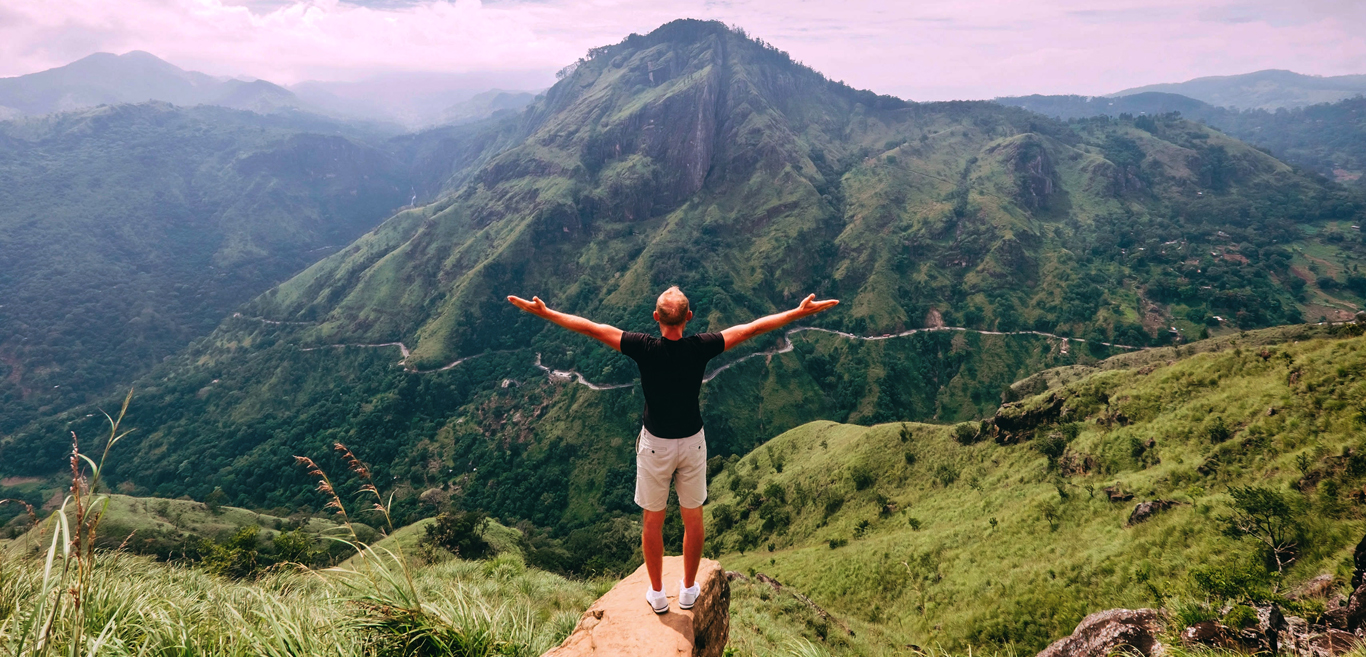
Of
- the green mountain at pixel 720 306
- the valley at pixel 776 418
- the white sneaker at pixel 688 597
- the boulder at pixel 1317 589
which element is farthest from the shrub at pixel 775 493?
the white sneaker at pixel 688 597

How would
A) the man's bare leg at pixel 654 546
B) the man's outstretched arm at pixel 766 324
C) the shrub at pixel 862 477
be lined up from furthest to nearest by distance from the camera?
the shrub at pixel 862 477, the man's bare leg at pixel 654 546, the man's outstretched arm at pixel 766 324

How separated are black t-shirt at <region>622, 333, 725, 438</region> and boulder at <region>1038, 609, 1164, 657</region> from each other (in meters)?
9.91

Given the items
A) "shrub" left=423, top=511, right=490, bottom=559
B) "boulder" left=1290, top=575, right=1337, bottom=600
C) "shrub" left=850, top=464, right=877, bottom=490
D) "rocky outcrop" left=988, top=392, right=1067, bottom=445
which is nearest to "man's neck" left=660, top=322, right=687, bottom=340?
"boulder" left=1290, top=575, right=1337, bottom=600

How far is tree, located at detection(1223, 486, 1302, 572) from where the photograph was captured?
16016 mm

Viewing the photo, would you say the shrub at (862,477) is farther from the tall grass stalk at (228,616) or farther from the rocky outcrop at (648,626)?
the tall grass stalk at (228,616)

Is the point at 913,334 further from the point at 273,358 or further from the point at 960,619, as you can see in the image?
the point at 273,358

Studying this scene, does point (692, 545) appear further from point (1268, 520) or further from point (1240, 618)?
point (1268, 520)

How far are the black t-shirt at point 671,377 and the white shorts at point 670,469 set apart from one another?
0.58 ft

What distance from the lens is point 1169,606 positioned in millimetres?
9391

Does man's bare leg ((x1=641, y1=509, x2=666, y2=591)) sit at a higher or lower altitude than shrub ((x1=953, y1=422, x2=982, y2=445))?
higher

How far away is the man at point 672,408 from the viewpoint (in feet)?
23.7

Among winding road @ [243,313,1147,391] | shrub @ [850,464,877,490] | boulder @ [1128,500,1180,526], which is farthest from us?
winding road @ [243,313,1147,391]

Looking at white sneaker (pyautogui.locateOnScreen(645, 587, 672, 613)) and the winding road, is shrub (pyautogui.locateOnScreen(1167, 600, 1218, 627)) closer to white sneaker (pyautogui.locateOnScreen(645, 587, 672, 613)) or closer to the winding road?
white sneaker (pyautogui.locateOnScreen(645, 587, 672, 613))

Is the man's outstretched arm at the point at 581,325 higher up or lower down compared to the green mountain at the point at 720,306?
higher up
